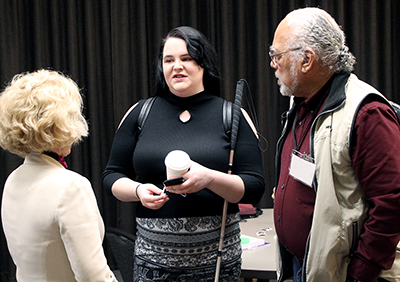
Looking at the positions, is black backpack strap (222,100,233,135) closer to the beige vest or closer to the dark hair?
the dark hair

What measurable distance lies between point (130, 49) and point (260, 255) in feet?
7.18

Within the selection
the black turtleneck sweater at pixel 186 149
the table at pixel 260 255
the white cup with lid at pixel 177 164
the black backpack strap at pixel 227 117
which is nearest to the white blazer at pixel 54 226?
the white cup with lid at pixel 177 164

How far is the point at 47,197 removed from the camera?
111cm

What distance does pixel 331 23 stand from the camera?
1507 mm

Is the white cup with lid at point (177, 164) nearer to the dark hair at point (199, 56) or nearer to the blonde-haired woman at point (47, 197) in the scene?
the blonde-haired woman at point (47, 197)

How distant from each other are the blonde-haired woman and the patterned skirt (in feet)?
1.53

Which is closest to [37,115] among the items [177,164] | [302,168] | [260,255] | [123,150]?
[177,164]

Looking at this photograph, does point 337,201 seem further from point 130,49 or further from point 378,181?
point 130,49

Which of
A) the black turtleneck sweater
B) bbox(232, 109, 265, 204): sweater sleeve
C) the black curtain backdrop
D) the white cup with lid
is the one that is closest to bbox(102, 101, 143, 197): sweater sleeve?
the black turtleneck sweater

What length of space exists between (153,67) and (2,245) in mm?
2117

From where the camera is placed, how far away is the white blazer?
43.4 inches

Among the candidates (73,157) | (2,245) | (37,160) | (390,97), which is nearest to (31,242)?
(37,160)

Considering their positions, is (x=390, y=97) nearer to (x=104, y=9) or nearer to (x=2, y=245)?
(x=104, y=9)

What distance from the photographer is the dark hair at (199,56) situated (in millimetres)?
1766
